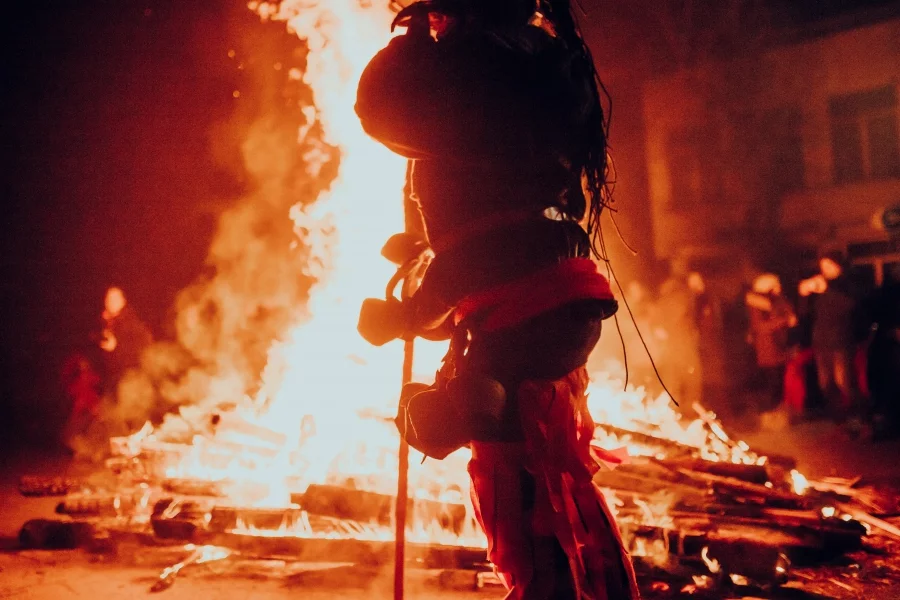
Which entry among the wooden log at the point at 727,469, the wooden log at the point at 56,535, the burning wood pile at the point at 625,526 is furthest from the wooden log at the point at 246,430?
the wooden log at the point at 727,469

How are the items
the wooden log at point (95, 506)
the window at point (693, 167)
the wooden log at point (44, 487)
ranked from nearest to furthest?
the wooden log at point (95, 506)
the wooden log at point (44, 487)
the window at point (693, 167)

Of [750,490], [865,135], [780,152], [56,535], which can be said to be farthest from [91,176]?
[865,135]

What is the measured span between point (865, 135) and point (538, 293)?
53.5 feet

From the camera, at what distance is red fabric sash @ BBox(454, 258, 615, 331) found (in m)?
1.85

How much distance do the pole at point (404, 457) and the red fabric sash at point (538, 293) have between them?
1.12 ft

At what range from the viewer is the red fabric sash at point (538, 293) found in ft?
6.07

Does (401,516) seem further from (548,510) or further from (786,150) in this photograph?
(786,150)

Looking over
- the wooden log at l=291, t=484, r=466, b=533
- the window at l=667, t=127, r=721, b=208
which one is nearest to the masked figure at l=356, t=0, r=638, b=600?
the wooden log at l=291, t=484, r=466, b=533

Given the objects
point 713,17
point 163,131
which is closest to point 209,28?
point 163,131

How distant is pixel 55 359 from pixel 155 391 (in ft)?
9.67

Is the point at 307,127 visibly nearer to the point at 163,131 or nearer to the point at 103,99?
the point at 163,131

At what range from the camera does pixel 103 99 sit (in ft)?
41.7

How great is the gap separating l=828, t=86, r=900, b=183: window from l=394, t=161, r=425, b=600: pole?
1584 centimetres

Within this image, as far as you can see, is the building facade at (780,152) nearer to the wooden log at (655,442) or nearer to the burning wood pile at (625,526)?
the wooden log at (655,442)
